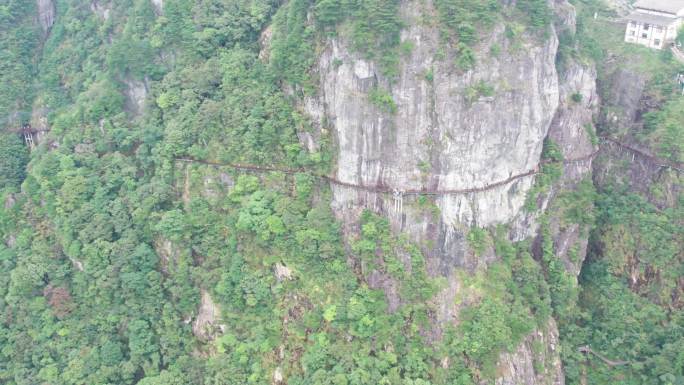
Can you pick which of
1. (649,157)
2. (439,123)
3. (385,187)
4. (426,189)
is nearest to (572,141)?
(649,157)

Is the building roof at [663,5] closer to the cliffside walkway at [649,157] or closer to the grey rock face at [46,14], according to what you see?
the cliffside walkway at [649,157]

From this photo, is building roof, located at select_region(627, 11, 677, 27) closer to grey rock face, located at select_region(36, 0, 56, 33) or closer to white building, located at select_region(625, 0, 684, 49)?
white building, located at select_region(625, 0, 684, 49)

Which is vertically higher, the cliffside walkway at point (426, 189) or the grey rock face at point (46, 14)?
the grey rock face at point (46, 14)

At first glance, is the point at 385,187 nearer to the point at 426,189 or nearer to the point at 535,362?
the point at 426,189

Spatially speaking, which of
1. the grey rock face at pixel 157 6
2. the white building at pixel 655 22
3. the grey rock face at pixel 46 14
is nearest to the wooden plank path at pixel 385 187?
the white building at pixel 655 22

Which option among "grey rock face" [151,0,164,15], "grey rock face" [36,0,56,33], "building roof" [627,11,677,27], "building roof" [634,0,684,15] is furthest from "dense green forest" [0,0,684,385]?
"grey rock face" [36,0,56,33]

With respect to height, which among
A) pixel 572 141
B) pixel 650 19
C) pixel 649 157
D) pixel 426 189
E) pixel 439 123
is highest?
pixel 650 19

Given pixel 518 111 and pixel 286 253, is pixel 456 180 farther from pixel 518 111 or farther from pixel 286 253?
pixel 286 253
